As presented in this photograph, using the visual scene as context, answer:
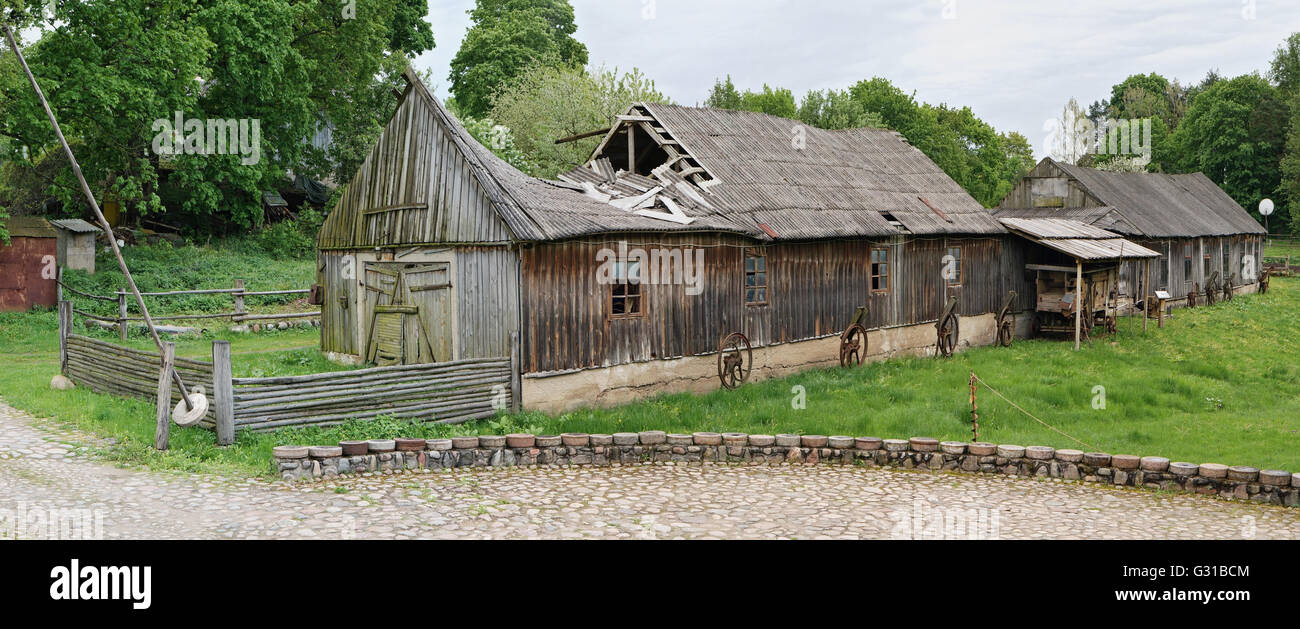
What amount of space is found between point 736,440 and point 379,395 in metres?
5.11

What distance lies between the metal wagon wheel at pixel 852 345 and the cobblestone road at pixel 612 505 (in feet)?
27.4

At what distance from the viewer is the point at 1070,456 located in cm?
1239

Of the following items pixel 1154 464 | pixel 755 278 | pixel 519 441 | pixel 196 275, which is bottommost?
pixel 1154 464

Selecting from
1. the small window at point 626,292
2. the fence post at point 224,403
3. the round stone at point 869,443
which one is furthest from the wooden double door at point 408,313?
the round stone at point 869,443

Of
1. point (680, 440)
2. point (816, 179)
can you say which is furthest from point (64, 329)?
point (816, 179)

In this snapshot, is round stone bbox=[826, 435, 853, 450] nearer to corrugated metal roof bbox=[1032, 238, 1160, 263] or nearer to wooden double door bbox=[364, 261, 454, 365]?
wooden double door bbox=[364, 261, 454, 365]

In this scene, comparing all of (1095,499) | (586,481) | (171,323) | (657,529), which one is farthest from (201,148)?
(1095,499)

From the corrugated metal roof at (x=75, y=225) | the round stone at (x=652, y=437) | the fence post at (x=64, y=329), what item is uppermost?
the corrugated metal roof at (x=75, y=225)

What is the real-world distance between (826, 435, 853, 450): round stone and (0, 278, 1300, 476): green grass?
0.99 m

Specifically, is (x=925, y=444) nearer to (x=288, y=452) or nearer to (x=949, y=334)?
(x=288, y=452)

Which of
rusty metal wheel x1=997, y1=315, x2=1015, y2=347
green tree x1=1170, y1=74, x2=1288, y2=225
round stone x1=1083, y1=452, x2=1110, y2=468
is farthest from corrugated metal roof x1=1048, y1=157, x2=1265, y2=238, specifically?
round stone x1=1083, y1=452, x2=1110, y2=468

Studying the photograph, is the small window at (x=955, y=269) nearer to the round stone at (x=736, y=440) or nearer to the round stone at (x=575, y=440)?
the round stone at (x=736, y=440)

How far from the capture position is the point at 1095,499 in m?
11.4

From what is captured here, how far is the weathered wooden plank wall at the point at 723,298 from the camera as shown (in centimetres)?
1552
